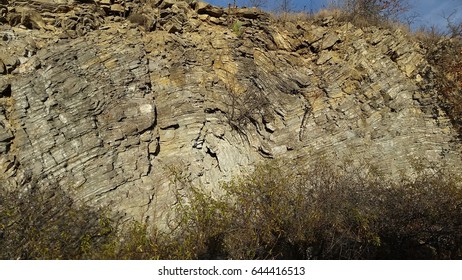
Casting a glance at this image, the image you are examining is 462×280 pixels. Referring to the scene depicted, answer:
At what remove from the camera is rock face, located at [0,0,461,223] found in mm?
7875

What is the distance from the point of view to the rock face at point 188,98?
788 cm

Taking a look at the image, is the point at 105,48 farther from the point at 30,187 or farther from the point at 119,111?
the point at 30,187

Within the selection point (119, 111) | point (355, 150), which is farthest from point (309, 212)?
point (119, 111)

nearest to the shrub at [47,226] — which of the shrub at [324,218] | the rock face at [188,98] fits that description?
the rock face at [188,98]

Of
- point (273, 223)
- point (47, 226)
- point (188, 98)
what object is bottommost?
point (47, 226)

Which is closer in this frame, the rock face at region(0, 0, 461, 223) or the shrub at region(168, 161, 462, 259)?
the shrub at region(168, 161, 462, 259)

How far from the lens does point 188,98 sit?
29.9ft

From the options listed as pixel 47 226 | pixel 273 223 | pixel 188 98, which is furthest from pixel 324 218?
pixel 47 226

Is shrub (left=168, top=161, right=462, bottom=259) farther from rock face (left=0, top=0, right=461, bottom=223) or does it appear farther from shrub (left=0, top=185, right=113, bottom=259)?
shrub (left=0, top=185, right=113, bottom=259)

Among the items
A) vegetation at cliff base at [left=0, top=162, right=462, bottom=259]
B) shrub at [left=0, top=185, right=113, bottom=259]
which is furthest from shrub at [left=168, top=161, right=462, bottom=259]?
shrub at [left=0, top=185, right=113, bottom=259]

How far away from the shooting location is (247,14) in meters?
11.1

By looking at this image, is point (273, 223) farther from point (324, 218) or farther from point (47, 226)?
point (47, 226)

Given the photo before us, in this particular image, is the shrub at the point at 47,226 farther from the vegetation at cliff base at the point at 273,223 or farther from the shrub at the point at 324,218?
the shrub at the point at 324,218

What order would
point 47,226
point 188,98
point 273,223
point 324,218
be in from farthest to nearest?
point 188,98 → point 324,218 → point 273,223 → point 47,226
